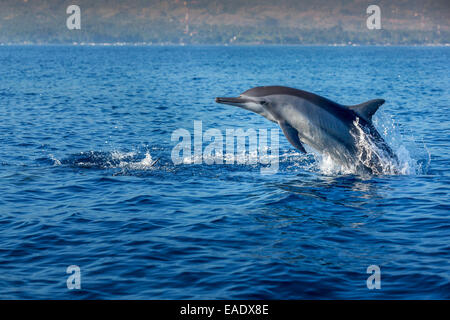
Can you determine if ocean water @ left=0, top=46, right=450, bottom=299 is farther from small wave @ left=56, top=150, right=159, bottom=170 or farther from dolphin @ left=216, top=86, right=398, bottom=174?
dolphin @ left=216, top=86, right=398, bottom=174

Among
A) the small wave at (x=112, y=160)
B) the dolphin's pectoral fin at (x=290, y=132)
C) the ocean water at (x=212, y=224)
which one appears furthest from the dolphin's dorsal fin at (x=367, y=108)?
the small wave at (x=112, y=160)

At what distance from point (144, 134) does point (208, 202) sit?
551 inches

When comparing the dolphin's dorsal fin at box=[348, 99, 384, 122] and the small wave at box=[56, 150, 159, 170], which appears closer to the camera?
the dolphin's dorsal fin at box=[348, 99, 384, 122]

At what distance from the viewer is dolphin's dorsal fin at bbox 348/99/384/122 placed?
50.3 feet

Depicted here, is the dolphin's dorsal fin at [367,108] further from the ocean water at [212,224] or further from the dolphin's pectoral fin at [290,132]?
the ocean water at [212,224]

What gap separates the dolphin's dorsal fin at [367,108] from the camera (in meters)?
15.3

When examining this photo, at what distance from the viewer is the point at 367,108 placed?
50.7 ft

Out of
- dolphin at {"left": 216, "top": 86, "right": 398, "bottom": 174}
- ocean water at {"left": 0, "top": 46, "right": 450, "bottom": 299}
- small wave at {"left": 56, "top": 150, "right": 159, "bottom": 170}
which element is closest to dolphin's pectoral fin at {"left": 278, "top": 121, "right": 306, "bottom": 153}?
dolphin at {"left": 216, "top": 86, "right": 398, "bottom": 174}

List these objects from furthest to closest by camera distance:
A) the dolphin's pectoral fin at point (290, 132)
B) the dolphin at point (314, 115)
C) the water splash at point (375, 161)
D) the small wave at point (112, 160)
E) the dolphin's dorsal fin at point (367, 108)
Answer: the small wave at point (112, 160) < the water splash at point (375, 161) < the dolphin at point (314, 115) < the dolphin's dorsal fin at point (367, 108) < the dolphin's pectoral fin at point (290, 132)

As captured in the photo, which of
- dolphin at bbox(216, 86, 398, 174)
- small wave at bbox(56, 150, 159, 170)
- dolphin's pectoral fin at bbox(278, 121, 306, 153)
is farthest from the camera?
small wave at bbox(56, 150, 159, 170)

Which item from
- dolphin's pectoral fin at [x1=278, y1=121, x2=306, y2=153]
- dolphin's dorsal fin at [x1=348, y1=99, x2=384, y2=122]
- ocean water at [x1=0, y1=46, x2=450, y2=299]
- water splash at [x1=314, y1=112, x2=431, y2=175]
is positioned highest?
dolphin's dorsal fin at [x1=348, y1=99, x2=384, y2=122]

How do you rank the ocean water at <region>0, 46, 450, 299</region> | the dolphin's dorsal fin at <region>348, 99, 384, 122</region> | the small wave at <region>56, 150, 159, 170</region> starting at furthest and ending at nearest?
Result: the small wave at <region>56, 150, 159, 170</region>, the dolphin's dorsal fin at <region>348, 99, 384, 122</region>, the ocean water at <region>0, 46, 450, 299</region>

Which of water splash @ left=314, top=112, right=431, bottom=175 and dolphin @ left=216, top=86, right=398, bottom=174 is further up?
dolphin @ left=216, top=86, right=398, bottom=174
